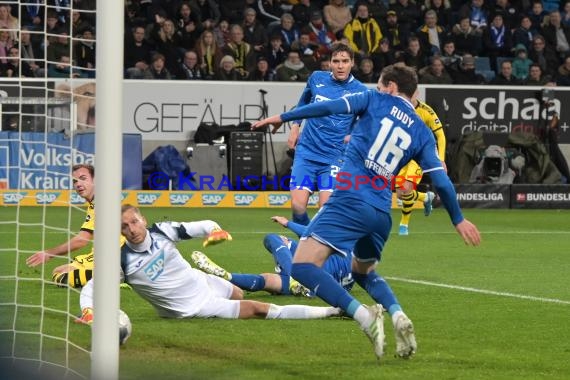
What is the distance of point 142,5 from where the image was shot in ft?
82.1

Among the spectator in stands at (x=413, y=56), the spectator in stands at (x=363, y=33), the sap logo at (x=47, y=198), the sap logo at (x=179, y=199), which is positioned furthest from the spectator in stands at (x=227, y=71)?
the sap logo at (x=47, y=198)

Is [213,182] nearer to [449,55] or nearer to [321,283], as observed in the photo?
[449,55]

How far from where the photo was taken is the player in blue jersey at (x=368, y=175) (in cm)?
784

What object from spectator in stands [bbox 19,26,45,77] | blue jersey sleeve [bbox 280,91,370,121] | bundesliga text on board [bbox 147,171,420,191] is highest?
spectator in stands [bbox 19,26,45,77]

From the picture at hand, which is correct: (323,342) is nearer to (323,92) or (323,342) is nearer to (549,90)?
(323,92)

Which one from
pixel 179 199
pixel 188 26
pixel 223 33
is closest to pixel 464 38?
pixel 223 33

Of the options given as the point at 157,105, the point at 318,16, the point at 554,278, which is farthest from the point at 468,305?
the point at 318,16

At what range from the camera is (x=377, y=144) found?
25.9 ft

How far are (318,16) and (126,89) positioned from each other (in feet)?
15.4

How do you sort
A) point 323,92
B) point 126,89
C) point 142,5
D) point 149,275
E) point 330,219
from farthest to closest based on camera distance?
point 142,5 → point 126,89 → point 323,92 → point 149,275 → point 330,219

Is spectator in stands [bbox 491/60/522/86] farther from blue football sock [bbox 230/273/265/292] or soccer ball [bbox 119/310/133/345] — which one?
soccer ball [bbox 119/310/133/345]

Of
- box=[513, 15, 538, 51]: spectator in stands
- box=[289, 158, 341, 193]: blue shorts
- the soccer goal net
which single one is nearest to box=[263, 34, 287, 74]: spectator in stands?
box=[513, 15, 538, 51]: spectator in stands

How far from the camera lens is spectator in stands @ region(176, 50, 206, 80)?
915 inches

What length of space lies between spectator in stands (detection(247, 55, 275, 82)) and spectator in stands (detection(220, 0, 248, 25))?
1979 mm
